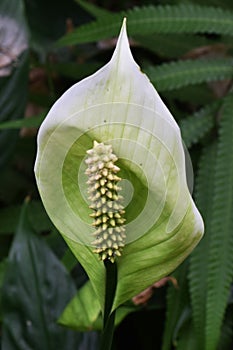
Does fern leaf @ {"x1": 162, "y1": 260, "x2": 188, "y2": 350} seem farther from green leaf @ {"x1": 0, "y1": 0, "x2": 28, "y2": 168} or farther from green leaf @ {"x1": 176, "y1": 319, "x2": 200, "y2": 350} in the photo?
green leaf @ {"x1": 0, "y1": 0, "x2": 28, "y2": 168}

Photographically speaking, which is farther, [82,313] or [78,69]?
[78,69]

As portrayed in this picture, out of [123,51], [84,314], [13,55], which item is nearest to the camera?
[123,51]

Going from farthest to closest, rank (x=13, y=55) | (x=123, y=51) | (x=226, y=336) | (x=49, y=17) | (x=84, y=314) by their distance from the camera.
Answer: (x=49, y=17) < (x=13, y=55) < (x=226, y=336) < (x=84, y=314) < (x=123, y=51)

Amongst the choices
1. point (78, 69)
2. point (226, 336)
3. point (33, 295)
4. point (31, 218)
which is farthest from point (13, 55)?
point (226, 336)

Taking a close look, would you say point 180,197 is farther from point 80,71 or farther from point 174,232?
point 80,71

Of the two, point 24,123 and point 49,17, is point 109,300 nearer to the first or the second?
point 24,123

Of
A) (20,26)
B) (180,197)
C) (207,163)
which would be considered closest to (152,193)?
(180,197)

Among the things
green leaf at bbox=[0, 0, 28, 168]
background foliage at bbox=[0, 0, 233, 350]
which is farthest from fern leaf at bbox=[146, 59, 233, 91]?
green leaf at bbox=[0, 0, 28, 168]
